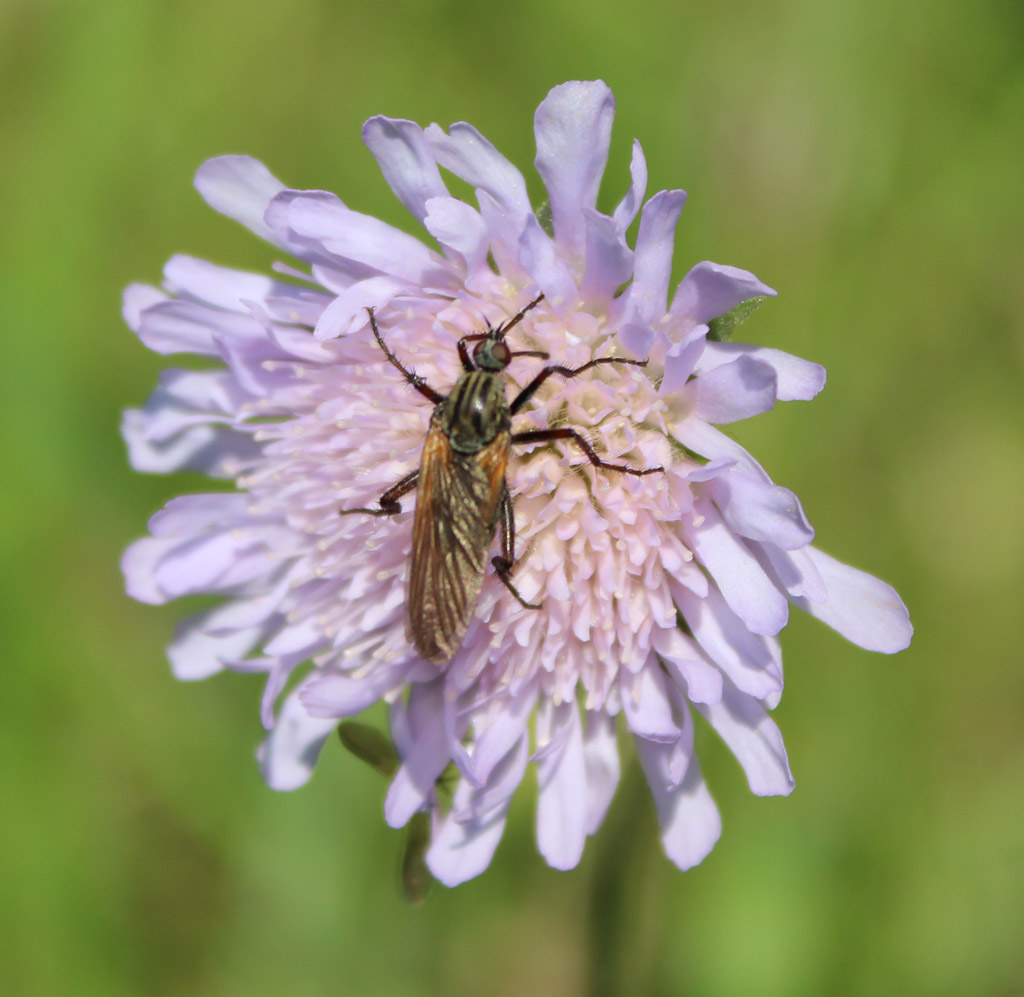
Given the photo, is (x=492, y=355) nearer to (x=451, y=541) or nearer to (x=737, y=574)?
(x=451, y=541)

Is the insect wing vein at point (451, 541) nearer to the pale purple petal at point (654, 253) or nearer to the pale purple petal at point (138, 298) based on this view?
the pale purple petal at point (654, 253)

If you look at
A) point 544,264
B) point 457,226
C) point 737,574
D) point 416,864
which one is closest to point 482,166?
point 457,226

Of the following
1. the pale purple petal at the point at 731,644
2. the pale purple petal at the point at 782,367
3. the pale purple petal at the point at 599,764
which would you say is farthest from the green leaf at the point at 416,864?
the pale purple petal at the point at 782,367

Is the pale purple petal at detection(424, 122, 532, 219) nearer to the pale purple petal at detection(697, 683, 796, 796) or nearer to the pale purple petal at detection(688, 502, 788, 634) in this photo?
the pale purple petal at detection(688, 502, 788, 634)

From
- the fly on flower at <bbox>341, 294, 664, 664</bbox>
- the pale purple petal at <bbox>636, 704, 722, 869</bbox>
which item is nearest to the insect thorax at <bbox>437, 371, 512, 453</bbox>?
the fly on flower at <bbox>341, 294, 664, 664</bbox>

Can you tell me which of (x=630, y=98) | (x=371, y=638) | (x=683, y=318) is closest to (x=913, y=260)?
(x=630, y=98)
